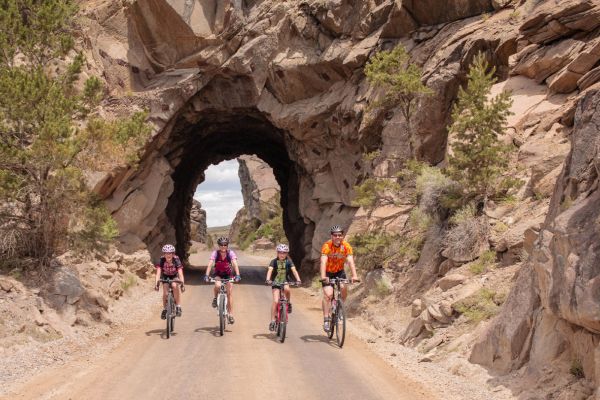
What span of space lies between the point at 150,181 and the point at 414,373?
69.9ft

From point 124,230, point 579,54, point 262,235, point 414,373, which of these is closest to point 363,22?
point 579,54

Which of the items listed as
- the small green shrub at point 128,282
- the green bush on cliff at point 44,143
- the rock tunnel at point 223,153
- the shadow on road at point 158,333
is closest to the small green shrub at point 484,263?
the shadow on road at point 158,333

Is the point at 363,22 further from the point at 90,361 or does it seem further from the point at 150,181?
the point at 90,361

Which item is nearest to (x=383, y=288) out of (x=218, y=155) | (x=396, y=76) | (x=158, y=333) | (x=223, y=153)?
(x=158, y=333)

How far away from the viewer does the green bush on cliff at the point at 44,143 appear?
12.9m

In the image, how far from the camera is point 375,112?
75.1 feet

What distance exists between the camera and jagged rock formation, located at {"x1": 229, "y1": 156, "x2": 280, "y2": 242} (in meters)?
72.8

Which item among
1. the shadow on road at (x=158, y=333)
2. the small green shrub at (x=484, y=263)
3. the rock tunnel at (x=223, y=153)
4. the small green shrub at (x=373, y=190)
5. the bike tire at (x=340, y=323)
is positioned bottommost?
the shadow on road at (x=158, y=333)

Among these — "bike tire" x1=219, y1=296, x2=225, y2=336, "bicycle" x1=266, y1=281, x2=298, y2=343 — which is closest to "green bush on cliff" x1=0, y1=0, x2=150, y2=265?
"bike tire" x1=219, y1=296, x2=225, y2=336

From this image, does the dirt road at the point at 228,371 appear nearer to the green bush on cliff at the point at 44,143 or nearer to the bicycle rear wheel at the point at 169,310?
the bicycle rear wheel at the point at 169,310

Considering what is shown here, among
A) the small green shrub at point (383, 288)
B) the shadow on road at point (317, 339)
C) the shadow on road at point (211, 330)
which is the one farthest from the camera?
the small green shrub at point (383, 288)

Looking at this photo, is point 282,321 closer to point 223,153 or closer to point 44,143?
point 44,143

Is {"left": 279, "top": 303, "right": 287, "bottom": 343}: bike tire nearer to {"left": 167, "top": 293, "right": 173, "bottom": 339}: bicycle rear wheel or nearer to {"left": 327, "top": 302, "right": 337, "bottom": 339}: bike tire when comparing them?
{"left": 327, "top": 302, "right": 337, "bottom": 339}: bike tire

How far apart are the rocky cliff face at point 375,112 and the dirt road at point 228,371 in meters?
1.95
